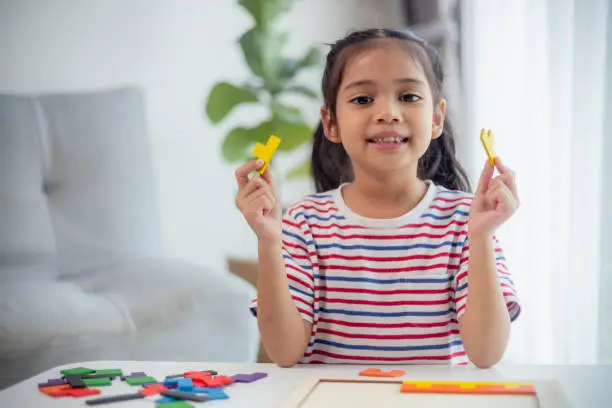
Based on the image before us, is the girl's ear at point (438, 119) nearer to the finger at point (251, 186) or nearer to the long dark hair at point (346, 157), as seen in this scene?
the long dark hair at point (346, 157)

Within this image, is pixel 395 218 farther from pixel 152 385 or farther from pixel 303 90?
pixel 303 90

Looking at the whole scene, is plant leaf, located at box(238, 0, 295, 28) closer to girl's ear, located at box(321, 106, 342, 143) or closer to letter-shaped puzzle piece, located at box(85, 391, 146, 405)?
girl's ear, located at box(321, 106, 342, 143)

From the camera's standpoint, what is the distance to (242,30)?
2.15 metres

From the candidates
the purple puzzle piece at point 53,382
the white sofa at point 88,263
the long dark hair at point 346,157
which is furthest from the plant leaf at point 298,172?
the purple puzzle piece at point 53,382

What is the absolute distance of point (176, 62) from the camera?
6.90 ft

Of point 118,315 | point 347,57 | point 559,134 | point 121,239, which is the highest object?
point 347,57

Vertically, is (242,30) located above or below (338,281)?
above

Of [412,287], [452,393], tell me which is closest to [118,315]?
[412,287]

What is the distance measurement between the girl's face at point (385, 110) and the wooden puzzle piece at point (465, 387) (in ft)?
0.93

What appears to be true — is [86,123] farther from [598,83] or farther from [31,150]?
[598,83]

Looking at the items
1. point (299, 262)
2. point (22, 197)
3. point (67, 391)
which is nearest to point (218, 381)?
point (67, 391)

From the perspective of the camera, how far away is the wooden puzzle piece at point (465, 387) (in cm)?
65

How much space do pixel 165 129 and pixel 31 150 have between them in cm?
41

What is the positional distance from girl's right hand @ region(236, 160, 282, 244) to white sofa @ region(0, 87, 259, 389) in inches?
37.7
